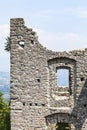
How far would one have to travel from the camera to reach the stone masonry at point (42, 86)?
64.4ft

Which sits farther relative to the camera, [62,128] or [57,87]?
[62,128]

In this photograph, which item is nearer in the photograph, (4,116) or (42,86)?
(42,86)

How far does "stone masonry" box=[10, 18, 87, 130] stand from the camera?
64.4 ft

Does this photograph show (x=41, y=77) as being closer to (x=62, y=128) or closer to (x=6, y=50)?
(x=62, y=128)

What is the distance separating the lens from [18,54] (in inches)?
787

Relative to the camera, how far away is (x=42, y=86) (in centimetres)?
1983

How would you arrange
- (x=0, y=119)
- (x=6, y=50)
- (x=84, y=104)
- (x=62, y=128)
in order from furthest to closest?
(x=6, y=50) < (x=0, y=119) < (x=62, y=128) < (x=84, y=104)

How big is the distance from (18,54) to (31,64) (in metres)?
0.79

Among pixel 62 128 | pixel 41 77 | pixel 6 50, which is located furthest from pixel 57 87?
pixel 6 50

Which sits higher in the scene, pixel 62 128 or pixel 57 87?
pixel 57 87

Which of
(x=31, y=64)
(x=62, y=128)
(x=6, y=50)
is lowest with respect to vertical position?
(x=62, y=128)

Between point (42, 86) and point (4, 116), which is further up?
point (42, 86)

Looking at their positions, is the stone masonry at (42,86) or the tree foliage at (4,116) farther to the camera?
the tree foliage at (4,116)

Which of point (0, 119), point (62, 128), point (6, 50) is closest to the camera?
point (62, 128)
